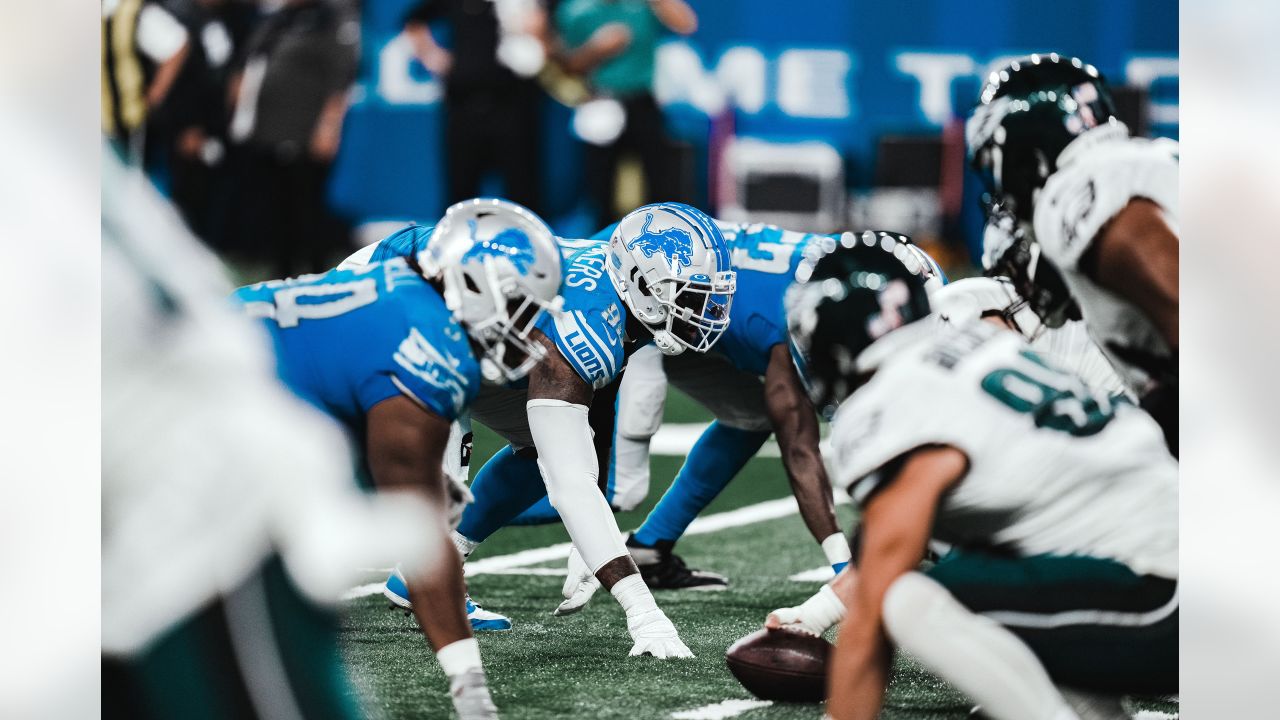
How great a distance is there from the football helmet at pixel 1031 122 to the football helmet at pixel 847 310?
1.61 feet

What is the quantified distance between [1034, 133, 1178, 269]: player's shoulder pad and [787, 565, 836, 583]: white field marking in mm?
1508

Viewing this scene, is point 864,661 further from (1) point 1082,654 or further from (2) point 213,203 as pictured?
(2) point 213,203

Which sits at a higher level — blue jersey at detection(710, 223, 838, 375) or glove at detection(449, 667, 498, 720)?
blue jersey at detection(710, 223, 838, 375)

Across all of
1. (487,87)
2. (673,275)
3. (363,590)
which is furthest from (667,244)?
(487,87)

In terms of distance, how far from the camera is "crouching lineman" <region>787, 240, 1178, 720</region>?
7.29ft

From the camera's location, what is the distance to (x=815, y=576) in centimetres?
415

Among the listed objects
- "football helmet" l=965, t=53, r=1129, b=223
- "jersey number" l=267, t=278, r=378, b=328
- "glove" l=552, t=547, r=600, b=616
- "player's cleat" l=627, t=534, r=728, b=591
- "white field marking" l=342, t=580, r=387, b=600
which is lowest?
A: "player's cleat" l=627, t=534, r=728, b=591

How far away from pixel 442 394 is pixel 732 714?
762mm

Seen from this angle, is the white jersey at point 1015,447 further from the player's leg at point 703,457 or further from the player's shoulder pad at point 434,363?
the player's leg at point 703,457

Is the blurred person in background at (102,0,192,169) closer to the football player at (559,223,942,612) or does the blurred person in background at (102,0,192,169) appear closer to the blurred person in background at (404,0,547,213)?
the blurred person in background at (404,0,547,213)

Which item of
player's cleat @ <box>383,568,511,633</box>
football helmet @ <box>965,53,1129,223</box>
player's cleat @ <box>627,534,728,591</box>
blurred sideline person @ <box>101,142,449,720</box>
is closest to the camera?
blurred sideline person @ <box>101,142,449,720</box>

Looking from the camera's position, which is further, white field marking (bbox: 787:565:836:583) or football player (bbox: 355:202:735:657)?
white field marking (bbox: 787:565:836:583)

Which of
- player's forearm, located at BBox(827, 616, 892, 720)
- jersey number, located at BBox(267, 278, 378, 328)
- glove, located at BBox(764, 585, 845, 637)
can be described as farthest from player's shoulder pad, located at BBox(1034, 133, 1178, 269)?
jersey number, located at BBox(267, 278, 378, 328)
